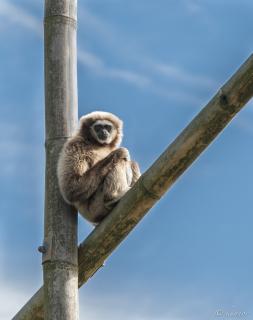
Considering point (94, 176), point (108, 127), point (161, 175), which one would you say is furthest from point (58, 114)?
point (108, 127)

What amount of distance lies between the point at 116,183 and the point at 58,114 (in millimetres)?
1516

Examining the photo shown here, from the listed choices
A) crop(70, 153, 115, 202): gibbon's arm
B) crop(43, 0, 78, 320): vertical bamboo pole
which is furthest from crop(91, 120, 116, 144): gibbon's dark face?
crop(43, 0, 78, 320): vertical bamboo pole

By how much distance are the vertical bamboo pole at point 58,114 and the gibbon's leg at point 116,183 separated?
1009 mm

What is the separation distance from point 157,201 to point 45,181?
1.55 meters

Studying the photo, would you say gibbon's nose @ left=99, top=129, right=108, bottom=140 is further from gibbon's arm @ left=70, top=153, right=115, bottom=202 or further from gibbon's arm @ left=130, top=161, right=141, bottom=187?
gibbon's arm @ left=70, top=153, right=115, bottom=202

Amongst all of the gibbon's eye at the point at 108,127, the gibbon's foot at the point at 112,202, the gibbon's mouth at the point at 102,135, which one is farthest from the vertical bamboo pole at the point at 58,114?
the gibbon's eye at the point at 108,127

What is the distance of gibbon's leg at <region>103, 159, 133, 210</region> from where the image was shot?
8.97 meters

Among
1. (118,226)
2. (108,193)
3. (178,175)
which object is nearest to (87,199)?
(108,193)

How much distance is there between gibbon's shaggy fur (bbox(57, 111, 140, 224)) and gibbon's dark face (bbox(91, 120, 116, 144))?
0.09 meters

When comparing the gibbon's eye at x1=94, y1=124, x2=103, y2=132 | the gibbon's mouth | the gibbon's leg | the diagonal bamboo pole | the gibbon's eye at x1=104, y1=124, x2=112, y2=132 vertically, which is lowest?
the diagonal bamboo pole

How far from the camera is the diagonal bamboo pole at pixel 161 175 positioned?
20.6ft

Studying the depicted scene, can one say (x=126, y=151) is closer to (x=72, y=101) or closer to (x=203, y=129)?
(x=72, y=101)

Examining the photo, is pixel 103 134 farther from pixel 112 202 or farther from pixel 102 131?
pixel 112 202

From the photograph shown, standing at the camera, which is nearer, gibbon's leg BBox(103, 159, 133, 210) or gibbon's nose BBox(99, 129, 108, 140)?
gibbon's leg BBox(103, 159, 133, 210)
